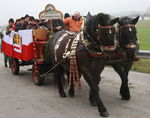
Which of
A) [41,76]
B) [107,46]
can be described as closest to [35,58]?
[41,76]

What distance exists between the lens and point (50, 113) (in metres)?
5.58

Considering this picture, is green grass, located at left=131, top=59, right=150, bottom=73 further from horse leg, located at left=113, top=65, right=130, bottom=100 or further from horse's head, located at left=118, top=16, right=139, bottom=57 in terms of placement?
horse's head, located at left=118, top=16, right=139, bottom=57

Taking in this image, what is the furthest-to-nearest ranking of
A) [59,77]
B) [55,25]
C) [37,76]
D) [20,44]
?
1. [20,44]
2. [55,25]
3. [37,76]
4. [59,77]

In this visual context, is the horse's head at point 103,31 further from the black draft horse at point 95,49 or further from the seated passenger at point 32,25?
the seated passenger at point 32,25

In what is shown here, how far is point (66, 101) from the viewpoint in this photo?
21.3ft

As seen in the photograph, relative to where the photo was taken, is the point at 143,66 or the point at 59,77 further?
the point at 143,66

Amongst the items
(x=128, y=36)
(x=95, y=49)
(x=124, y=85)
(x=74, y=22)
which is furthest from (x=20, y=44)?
(x=128, y=36)

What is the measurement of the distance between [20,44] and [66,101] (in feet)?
10.1

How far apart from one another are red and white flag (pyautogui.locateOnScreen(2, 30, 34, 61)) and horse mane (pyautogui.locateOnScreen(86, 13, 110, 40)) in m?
2.93

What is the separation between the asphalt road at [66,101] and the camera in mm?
5523

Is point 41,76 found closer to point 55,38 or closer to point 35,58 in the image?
A: point 35,58

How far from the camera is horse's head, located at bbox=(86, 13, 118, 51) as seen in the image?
17.1 feet

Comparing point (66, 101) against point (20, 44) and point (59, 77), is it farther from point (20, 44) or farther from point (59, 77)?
point (20, 44)

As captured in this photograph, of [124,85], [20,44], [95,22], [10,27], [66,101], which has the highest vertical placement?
[95,22]
